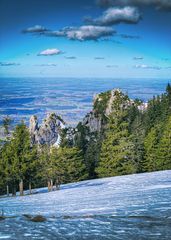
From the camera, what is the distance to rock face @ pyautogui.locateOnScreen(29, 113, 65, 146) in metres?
164

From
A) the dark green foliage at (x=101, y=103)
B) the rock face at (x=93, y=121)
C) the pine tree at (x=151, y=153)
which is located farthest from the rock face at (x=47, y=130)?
the pine tree at (x=151, y=153)

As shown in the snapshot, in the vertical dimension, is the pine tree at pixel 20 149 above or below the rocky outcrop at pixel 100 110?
below

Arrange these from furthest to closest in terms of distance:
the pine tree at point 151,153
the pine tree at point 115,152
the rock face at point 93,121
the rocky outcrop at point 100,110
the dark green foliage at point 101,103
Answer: the dark green foliage at point 101,103, the rock face at point 93,121, the rocky outcrop at point 100,110, the pine tree at point 151,153, the pine tree at point 115,152

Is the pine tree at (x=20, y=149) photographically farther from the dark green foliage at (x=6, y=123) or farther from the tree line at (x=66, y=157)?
the dark green foliage at (x=6, y=123)

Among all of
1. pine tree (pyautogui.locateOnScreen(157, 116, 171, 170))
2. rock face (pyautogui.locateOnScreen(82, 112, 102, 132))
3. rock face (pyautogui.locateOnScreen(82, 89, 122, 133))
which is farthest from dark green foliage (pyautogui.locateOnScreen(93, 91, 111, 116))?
pine tree (pyautogui.locateOnScreen(157, 116, 171, 170))

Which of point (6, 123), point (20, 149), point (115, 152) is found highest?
point (6, 123)

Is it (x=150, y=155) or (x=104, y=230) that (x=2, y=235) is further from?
(x=150, y=155)

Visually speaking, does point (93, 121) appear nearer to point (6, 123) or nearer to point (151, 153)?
point (151, 153)

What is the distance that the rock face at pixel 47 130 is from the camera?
16400 centimetres

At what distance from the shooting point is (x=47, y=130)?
554 ft

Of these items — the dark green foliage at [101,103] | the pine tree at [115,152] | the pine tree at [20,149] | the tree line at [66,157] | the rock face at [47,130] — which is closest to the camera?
the pine tree at [20,149]

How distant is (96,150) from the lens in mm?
93812

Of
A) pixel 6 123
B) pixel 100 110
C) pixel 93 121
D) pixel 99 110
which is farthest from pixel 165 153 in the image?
pixel 100 110

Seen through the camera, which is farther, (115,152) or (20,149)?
(115,152)
